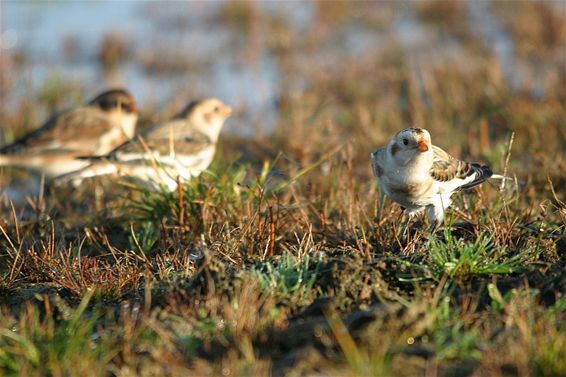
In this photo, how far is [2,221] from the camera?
568cm

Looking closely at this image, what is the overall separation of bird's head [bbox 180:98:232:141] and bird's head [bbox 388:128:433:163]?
2927mm

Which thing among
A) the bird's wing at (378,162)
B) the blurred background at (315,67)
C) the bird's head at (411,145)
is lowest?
the blurred background at (315,67)

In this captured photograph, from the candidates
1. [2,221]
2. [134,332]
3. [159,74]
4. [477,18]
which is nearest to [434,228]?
[134,332]

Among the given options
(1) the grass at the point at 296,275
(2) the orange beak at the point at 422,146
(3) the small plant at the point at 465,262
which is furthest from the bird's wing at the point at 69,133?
(3) the small plant at the point at 465,262

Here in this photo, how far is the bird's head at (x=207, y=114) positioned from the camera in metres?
7.66

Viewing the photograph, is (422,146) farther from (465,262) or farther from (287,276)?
(287,276)

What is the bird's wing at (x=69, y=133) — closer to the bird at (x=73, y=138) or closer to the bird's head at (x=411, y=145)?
the bird at (x=73, y=138)

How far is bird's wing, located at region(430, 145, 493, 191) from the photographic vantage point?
16.7 feet

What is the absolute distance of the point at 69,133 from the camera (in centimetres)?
770

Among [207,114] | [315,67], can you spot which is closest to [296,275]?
[207,114]

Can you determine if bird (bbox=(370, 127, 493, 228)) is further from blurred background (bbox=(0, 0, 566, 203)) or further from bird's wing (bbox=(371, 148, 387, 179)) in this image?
blurred background (bbox=(0, 0, 566, 203))

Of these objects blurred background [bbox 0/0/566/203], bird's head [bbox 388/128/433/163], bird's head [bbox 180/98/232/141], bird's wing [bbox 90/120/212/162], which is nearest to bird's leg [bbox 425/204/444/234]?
bird's head [bbox 388/128/433/163]

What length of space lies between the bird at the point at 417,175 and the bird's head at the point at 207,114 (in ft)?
9.04

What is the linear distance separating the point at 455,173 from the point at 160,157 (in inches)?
102
